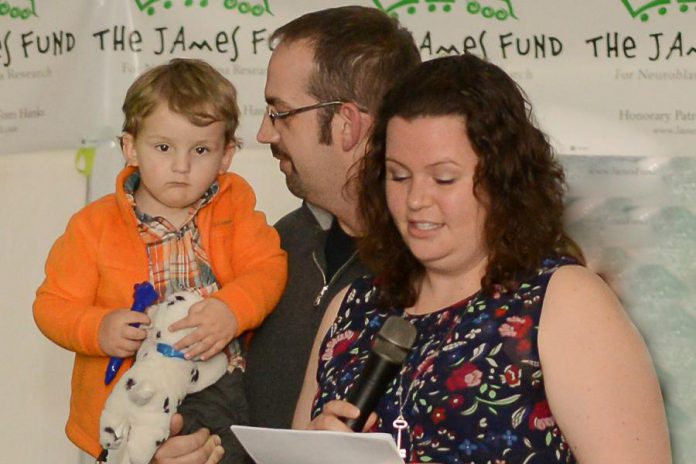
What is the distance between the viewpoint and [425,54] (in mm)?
3107

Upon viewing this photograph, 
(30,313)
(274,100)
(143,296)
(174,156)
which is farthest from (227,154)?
(30,313)

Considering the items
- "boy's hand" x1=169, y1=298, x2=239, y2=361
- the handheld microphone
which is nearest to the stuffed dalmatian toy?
"boy's hand" x1=169, y1=298, x2=239, y2=361

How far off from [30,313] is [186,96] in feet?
4.41

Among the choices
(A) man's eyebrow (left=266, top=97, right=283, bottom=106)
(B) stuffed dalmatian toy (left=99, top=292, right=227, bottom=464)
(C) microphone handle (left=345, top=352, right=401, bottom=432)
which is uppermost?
(A) man's eyebrow (left=266, top=97, right=283, bottom=106)

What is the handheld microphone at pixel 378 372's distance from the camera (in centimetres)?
174

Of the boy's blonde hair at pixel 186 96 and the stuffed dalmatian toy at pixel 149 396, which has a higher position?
the boy's blonde hair at pixel 186 96

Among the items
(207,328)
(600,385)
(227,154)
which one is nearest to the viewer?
(600,385)

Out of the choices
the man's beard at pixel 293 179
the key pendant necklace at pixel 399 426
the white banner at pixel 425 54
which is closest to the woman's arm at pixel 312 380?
the key pendant necklace at pixel 399 426

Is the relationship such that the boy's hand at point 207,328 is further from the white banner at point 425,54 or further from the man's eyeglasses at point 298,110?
the white banner at point 425,54

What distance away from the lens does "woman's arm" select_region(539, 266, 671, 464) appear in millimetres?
1718

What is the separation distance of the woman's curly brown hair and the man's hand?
531 millimetres

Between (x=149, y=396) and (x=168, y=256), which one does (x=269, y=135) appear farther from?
(x=149, y=396)

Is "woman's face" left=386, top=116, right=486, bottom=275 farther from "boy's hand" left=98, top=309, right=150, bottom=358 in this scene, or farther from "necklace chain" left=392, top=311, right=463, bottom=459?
"boy's hand" left=98, top=309, right=150, bottom=358

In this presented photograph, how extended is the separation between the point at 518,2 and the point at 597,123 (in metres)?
0.37
